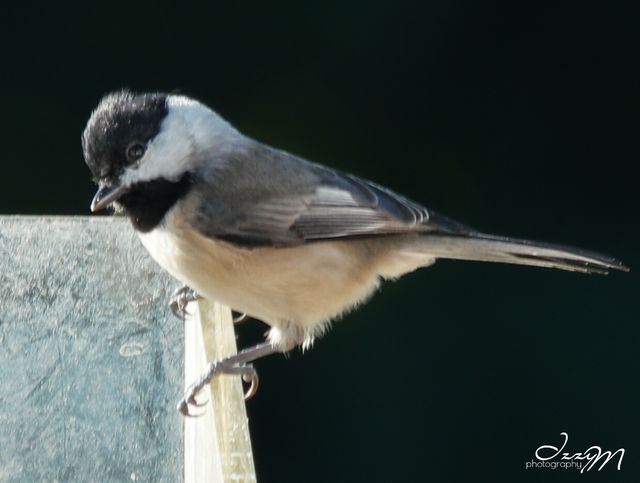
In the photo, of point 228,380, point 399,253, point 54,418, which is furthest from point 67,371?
point 399,253

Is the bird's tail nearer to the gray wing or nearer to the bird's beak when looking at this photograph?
the gray wing

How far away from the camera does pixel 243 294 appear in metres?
2.03

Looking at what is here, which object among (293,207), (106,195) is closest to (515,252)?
(293,207)

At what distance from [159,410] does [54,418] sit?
6.4 inches

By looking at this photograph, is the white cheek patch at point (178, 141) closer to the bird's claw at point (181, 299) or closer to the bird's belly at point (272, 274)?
the bird's belly at point (272, 274)

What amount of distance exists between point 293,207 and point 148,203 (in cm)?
29

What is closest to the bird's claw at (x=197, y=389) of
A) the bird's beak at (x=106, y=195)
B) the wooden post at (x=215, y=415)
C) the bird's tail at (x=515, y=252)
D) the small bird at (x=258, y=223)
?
the wooden post at (x=215, y=415)

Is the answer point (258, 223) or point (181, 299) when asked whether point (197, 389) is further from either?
point (258, 223)

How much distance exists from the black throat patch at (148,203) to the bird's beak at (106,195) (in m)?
0.03

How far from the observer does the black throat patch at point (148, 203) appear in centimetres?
198

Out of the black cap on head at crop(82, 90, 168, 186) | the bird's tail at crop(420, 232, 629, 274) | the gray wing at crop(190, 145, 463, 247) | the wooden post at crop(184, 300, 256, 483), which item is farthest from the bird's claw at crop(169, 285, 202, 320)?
the bird's tail at crop(420, 232, 629, 274)

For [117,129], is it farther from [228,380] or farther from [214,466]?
[214,466]

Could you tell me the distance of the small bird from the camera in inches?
76.9

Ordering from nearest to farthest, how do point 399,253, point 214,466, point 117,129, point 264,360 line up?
point 214,466, point 117,129, point 399,253, point 264,360
